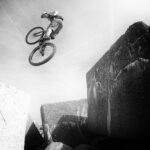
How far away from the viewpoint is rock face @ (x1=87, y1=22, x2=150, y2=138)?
1778 mm

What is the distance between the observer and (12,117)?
2.71m

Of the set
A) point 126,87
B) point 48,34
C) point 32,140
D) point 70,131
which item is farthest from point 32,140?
point 48,34

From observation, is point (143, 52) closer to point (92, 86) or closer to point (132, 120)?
point (132, 120)

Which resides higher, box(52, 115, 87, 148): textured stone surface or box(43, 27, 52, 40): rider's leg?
box(43, 27, 52, 40): rider's leg

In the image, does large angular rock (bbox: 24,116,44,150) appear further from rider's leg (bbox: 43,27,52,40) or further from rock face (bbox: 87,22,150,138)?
rider's leg (bbox: 43,27,52,40)

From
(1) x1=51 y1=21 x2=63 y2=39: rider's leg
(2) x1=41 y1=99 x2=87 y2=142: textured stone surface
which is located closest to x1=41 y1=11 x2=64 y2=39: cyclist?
(1) x1=51 y1=21 x2=63 y2=39: rider's leg

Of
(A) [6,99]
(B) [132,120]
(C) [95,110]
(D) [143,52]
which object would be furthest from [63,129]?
(D) [143,52]

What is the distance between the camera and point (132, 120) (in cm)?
199

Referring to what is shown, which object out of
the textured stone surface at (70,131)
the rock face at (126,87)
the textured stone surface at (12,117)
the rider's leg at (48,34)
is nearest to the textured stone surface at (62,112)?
Answer: the textured stone surface at (70,131)

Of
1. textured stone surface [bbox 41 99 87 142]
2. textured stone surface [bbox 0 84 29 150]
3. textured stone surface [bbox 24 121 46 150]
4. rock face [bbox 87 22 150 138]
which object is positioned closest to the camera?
rock face [bbox 87 22 150 138]

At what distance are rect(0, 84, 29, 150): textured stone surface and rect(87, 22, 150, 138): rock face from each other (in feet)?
4.38

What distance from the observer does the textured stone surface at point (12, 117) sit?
240 centimetres

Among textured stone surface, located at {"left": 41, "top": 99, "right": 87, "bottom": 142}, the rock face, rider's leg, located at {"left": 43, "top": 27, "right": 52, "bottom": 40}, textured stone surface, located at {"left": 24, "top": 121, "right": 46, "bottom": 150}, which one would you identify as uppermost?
rider's leg, located at {"left": 43, "top": 27, "right": 52, "bottom": 40}

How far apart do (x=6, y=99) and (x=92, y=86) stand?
1.60 metres
